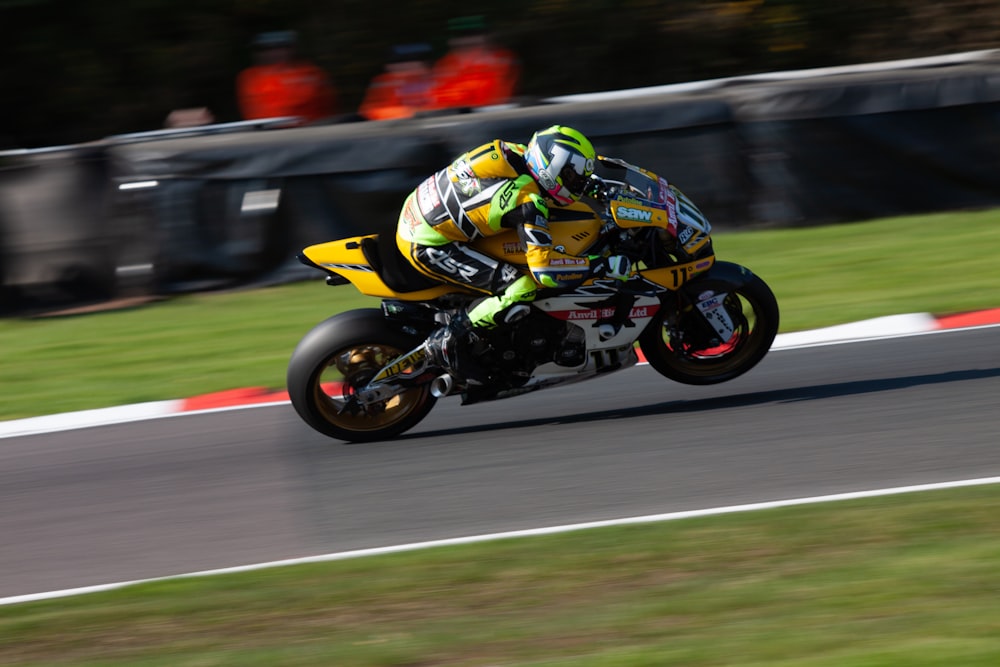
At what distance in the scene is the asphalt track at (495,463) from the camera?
614cm

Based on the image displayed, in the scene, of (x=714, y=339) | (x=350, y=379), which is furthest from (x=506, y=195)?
(x=714, y=339)

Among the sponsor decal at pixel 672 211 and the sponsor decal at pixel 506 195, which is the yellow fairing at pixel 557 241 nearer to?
the sponsor decal at pixel 506 195

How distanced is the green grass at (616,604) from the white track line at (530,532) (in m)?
0.11

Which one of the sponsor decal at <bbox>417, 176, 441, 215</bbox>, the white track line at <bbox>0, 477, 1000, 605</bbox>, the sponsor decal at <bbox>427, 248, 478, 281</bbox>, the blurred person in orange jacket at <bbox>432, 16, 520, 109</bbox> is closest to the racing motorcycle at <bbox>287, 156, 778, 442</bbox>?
the sponsor decal at <bbox>427, 248, 478, 281</bbox>

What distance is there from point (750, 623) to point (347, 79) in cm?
1360

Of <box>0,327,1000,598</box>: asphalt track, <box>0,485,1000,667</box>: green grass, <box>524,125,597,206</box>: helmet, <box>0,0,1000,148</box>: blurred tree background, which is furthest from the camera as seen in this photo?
<box>0,0,1000,148</box>: blurred tree background

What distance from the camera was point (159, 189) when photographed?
1130 cm

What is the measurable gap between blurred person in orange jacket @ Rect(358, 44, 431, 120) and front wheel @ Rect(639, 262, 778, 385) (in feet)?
20.1

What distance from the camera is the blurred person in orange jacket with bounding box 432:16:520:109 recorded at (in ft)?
43.0

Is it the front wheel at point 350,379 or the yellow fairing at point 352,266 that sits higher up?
the yellow fairing at point 352,266

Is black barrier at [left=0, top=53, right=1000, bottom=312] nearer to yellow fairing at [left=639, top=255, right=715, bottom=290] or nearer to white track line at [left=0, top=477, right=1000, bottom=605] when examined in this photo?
yellow fairing at [left=639, top=255, right=715, bottom=290]

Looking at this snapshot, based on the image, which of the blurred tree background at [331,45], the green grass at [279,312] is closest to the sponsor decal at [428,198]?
the green grass at [279,312]

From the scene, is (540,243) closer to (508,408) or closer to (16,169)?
(508,408)

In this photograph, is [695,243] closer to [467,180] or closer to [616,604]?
[467,180]
